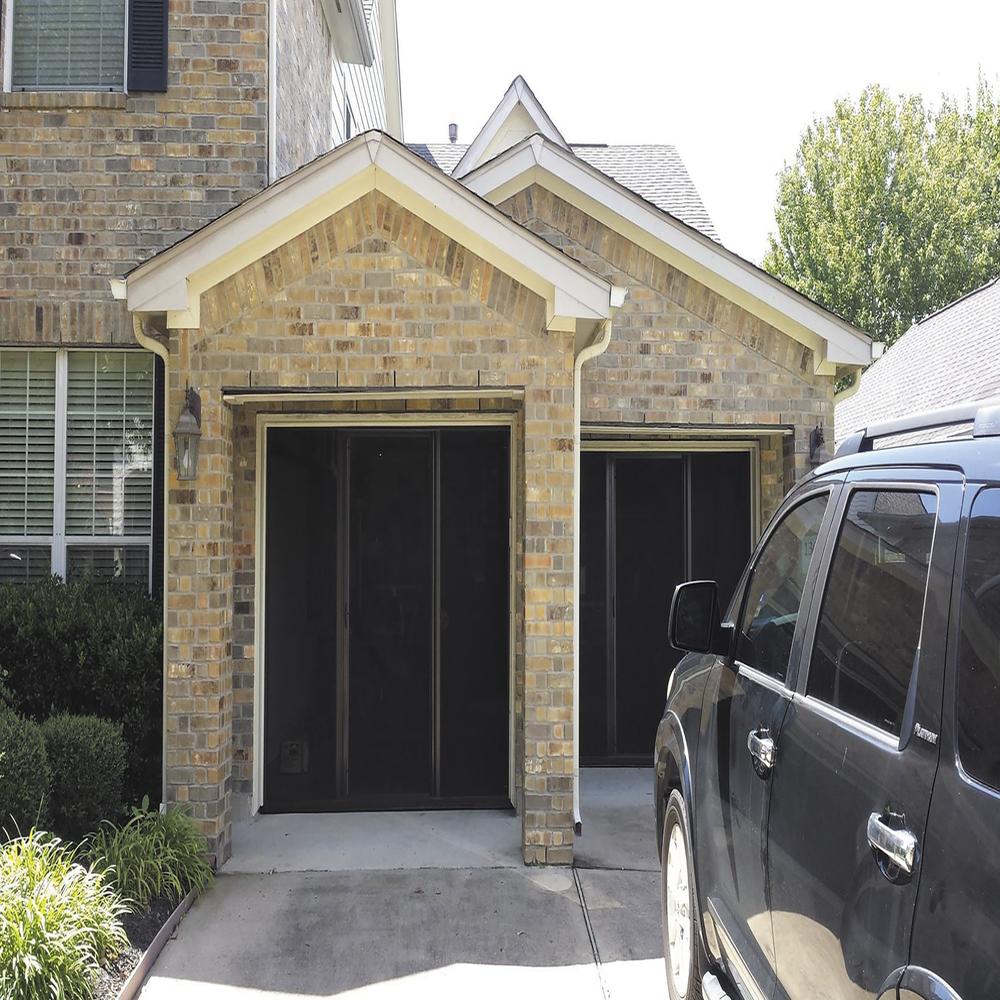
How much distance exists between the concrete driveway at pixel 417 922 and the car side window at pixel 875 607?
2.36 meters

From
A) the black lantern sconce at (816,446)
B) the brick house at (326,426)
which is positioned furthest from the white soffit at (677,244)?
the black lantern sconce at (816,446)

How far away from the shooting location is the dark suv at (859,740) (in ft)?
5.56

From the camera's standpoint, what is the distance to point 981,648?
5.73ft

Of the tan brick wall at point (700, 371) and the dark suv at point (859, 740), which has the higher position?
the tan brick wall at point (700, 371)

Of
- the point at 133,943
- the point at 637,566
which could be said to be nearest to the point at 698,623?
the point at 133,943

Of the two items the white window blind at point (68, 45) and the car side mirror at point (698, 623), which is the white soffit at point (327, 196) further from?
the white window blind at point (68, 45)

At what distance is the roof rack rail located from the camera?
1.90 metres

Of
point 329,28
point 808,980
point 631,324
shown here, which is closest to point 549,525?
point 631,324

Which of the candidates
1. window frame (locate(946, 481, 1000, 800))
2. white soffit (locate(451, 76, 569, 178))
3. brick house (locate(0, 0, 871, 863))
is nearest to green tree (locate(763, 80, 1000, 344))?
white soffit (locate(451, 76, 569, 178))

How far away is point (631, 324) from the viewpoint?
668 centimetres

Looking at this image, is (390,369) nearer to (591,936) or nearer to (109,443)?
(109,443)

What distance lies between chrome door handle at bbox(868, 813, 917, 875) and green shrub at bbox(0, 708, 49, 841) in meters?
4.01

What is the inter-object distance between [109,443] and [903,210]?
78.3ft

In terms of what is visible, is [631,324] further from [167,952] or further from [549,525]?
[167,952]
